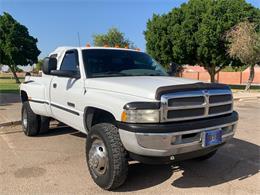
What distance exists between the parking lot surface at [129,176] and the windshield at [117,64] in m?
1.49

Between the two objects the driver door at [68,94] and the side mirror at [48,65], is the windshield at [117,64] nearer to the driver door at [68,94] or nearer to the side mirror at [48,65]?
the driver door at [68,94]

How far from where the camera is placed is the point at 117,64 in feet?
17.4

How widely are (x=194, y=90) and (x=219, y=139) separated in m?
0.77

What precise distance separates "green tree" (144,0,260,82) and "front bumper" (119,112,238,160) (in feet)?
79.0

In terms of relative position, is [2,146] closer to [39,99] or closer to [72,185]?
[39,99]

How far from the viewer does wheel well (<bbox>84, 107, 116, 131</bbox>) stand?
4316 mm

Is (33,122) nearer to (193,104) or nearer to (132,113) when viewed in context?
(132,113)

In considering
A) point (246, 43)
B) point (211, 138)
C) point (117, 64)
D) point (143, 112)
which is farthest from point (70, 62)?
point (246, 43)

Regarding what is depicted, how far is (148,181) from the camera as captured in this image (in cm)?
448

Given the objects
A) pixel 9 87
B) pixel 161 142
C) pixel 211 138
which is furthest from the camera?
pixel 9 87

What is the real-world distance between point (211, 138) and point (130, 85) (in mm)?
1231

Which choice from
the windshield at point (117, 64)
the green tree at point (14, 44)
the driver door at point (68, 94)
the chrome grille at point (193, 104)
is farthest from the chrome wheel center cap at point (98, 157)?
the green tree at point (14, 44)

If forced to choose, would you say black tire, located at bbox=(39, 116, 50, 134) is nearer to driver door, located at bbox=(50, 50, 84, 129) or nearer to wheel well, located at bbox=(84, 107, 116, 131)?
driver door, located at bbox=(50, 50, 84, 129)

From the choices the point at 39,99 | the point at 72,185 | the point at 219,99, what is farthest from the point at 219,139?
the point at 39,99
